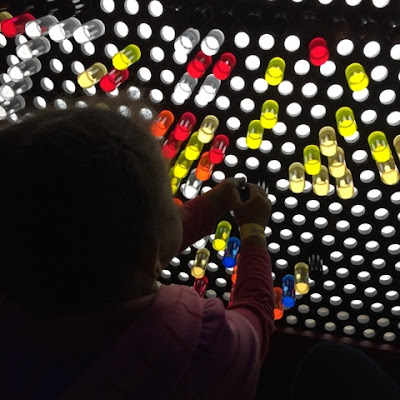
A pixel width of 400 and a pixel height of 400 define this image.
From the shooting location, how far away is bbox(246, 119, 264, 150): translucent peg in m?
0.71

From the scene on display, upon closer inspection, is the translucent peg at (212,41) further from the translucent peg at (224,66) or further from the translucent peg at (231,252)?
the translucent peg at (231,252)

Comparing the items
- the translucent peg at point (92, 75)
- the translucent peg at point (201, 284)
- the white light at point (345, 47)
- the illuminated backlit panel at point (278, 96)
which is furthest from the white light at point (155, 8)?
the translucent peg at point (201, 284)

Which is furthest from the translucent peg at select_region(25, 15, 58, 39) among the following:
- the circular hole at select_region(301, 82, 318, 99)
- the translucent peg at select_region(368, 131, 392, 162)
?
the translucent peg at select_region(368, 131, 392, 162)

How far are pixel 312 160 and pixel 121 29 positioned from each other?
0.30 m

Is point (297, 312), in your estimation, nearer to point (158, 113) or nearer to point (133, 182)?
point (158, 113)

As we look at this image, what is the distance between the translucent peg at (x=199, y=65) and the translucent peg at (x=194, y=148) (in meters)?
0.09

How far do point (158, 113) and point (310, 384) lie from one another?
1.37 ft

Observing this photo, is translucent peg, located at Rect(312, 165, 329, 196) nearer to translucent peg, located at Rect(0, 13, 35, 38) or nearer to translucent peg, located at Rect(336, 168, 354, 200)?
translucent peg, located at Rect(336, 168, 354, 200)

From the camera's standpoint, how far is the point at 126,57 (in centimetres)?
70

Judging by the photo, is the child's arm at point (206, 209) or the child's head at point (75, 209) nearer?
the child's head at point (75, 209)

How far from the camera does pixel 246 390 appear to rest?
1.93 ft

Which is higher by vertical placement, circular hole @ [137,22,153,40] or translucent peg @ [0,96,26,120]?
circular hole @ [137,22,153,40]

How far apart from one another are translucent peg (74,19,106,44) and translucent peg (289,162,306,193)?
0.31m

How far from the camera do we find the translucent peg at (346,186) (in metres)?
0.71
